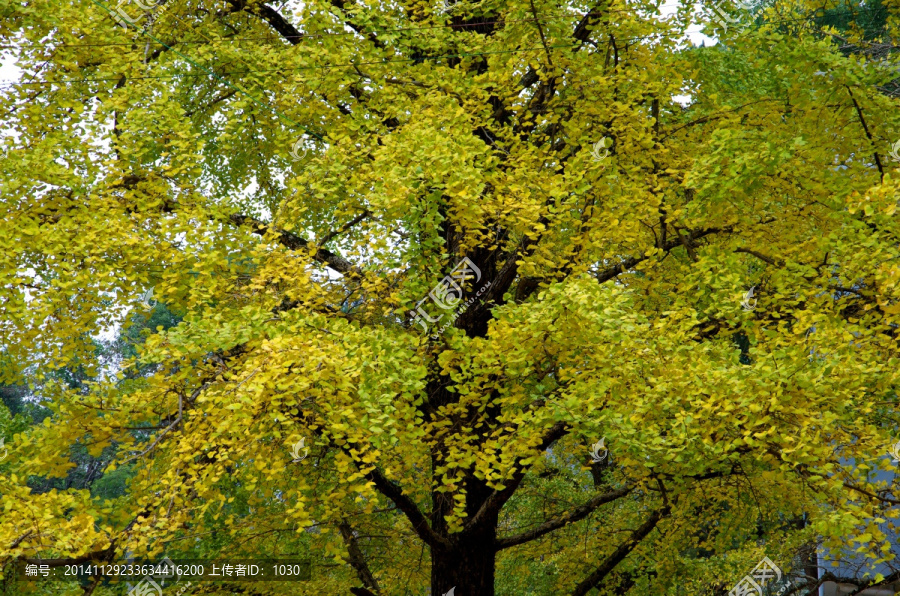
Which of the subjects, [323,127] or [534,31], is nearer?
[534,31]

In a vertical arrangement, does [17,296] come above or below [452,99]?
below

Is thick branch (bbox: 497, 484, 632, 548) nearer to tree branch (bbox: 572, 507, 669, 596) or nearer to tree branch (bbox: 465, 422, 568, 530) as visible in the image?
tree branch (bbox: 465, 422, 568, 530)

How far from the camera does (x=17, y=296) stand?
6.62 meters

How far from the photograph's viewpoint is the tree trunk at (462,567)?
8219mm

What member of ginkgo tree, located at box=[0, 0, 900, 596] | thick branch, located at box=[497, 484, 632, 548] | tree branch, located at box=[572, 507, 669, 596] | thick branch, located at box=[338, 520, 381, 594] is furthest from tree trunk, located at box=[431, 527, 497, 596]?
tree branch, located at box=[572, 507, 669, 596]

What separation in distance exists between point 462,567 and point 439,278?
325cm

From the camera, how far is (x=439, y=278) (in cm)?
702

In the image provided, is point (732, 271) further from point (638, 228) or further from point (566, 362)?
point (566, 362)

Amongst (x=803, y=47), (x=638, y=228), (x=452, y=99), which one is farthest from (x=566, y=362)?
(x=803, y=47)

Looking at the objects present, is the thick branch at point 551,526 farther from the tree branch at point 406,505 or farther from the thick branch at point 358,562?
the thick branch at point 358,562

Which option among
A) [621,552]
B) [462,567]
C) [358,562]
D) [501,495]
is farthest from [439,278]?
[621,552]

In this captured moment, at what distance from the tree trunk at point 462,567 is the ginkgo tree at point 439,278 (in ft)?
0.10

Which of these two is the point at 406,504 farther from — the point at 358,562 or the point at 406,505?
the point at 358,562

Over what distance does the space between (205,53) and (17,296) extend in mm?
3216
